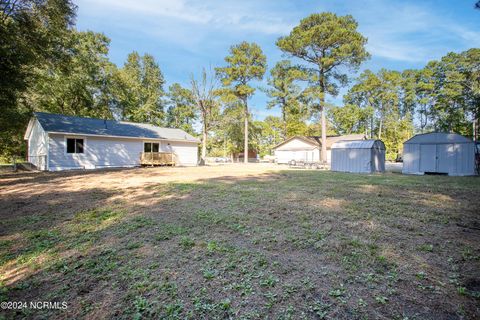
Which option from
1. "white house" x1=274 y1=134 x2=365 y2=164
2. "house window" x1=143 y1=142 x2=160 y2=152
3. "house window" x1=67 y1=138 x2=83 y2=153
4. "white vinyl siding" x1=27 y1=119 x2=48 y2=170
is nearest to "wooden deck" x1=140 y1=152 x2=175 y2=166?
"house window" x1=143 y1=142 x2=160 y2=152

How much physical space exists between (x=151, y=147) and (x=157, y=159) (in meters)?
1.48

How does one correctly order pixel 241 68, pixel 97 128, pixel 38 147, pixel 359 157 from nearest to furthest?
pixel 359 157 < pixel 38 147 < pixel 97 128 < pixel 241 68

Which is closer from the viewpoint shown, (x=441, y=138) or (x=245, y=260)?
(x=245, y=260)

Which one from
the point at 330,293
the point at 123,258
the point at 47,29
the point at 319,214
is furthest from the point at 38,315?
the point at 47,29

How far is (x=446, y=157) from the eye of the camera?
13.3 meters

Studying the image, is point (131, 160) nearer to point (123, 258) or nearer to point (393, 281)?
point (123, 258)

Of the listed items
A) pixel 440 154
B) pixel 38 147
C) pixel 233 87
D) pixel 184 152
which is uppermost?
pixel 233 87

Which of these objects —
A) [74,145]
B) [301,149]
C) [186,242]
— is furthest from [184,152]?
[186,242]

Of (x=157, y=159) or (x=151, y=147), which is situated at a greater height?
(x=151, y=147)

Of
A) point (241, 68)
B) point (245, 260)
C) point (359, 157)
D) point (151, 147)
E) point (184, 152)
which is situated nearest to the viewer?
point (245, 260)

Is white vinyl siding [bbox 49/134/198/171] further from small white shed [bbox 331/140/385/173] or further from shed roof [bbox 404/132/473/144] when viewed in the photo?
shed roof [bbox 404/132/473/144]

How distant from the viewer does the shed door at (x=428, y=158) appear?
44.9 ft

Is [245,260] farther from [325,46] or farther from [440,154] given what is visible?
[325,46]

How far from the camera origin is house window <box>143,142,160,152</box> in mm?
20047
